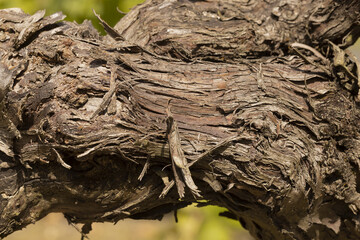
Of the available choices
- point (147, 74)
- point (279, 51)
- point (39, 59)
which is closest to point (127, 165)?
point (147, 74)

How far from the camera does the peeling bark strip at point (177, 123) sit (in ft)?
4.70

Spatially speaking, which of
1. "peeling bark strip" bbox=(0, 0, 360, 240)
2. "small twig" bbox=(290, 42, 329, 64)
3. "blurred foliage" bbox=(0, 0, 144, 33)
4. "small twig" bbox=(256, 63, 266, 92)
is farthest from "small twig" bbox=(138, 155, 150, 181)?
"blurred foliage" bbox=(0, 0, 144, 33)

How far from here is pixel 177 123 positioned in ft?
4.92

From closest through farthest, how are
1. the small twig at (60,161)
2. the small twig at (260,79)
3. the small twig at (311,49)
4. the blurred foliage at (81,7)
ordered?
the small twig at (60,161) → the small twig at (260,79) → the small twig at (311,49) → the blurred foliage at (81,7)

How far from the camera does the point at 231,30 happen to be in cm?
179

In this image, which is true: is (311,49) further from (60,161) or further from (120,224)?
(120,224)

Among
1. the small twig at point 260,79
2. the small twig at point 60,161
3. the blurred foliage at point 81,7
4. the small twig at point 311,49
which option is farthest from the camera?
the blurred foliage at point 81,7

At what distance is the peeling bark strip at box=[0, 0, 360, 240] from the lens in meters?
1.43

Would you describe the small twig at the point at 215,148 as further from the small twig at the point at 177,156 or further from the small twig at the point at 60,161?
the small twig at the point at 60,161

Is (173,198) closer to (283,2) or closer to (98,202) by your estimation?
(98,202)

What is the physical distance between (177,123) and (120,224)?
4302 millimetres

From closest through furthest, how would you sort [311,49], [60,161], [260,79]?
1. [60,161]
2. [260,79]
3. [311,49]

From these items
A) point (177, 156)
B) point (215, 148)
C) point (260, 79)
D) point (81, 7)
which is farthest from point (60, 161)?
point (81, 7)

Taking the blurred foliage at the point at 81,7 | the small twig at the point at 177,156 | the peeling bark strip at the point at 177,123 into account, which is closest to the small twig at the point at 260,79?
the peeling bark strip at the point at 177,123
